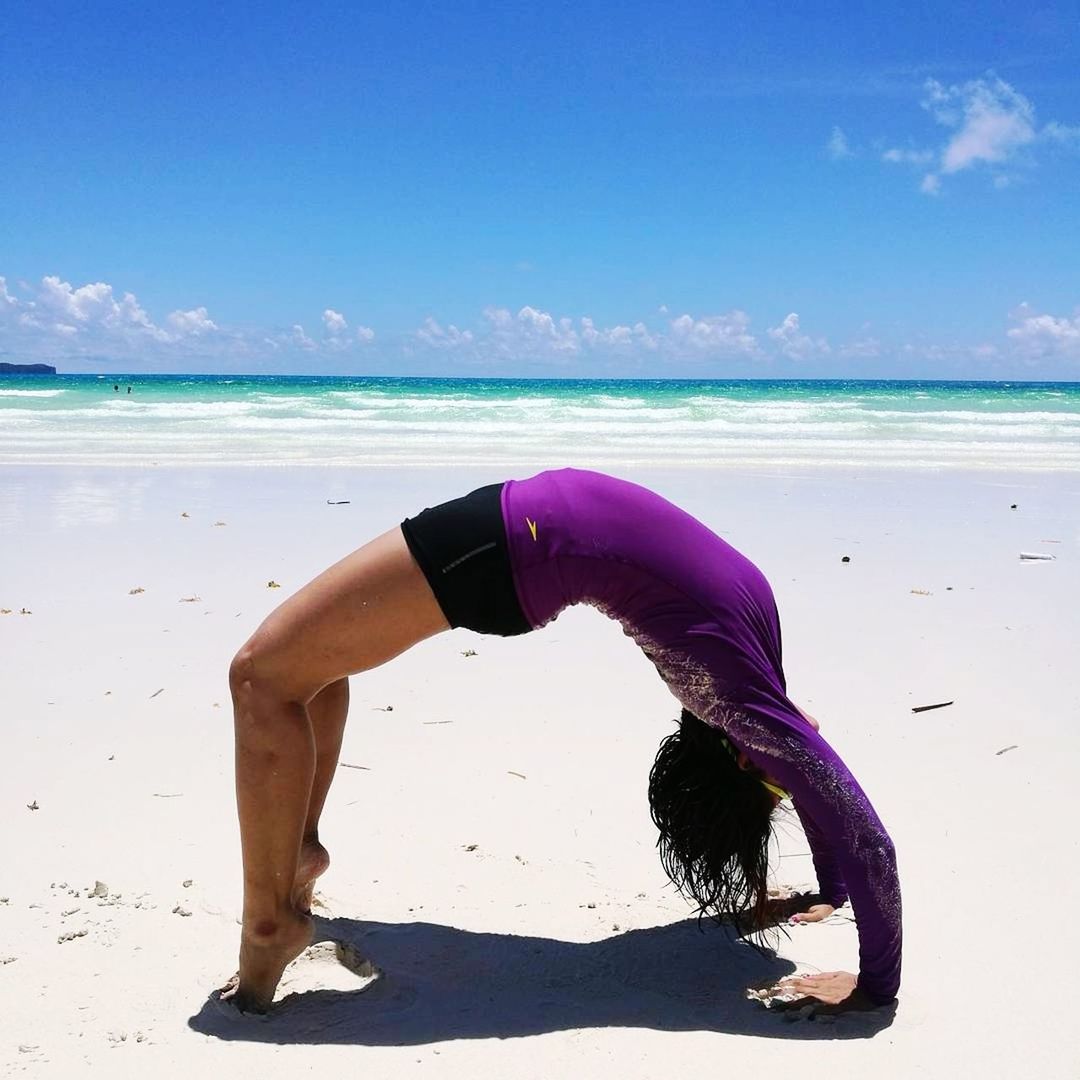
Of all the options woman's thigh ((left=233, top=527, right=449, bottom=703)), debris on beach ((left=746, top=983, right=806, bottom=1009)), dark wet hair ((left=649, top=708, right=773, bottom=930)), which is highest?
woman's thigh ((left=233, top=527, right=449, bottom=703))

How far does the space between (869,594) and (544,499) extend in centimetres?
496

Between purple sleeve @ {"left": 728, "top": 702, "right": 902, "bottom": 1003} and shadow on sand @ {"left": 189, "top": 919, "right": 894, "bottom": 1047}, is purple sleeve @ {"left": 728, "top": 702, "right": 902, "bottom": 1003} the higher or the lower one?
the higher one

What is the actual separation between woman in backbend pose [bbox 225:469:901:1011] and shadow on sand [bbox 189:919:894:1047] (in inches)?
4.5

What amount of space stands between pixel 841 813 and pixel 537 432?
75.1 feet

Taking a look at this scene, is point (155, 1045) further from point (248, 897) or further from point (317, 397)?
point (317, 397)

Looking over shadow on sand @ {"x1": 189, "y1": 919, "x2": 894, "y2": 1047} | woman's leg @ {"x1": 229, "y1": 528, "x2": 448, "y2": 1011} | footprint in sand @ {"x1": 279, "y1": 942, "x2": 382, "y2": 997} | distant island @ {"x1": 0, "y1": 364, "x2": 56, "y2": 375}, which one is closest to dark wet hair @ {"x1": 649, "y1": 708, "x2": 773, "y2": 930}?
shadow on sand @ {"x1": 189, "y1": 919, "x2": 894, "y2": 1047}

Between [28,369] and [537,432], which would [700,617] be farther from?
[28,369]

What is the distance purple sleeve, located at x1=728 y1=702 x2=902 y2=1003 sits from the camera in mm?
2377

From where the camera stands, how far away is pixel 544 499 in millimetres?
2346

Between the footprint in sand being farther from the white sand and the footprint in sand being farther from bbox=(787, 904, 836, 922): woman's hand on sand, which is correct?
bbox=(787, 904, 836, 922): woman's hand on sand

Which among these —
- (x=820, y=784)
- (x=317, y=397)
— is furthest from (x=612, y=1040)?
(x=317, y=397)

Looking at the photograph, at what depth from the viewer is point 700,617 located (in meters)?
2.32

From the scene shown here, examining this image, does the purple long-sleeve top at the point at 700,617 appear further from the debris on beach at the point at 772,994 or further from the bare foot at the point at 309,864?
the bare foot at the point at 309,864

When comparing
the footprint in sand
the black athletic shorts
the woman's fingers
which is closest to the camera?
the black athletic shorts
